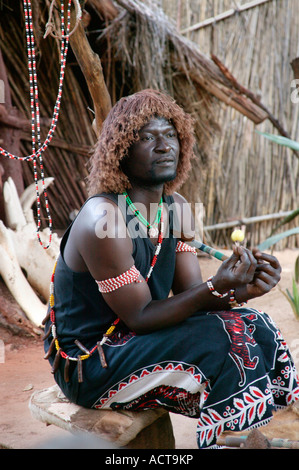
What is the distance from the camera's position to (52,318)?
2.08 metres

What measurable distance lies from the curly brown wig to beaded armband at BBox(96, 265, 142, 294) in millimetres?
348

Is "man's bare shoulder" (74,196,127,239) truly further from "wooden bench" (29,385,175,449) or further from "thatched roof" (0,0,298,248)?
"thatched roof" (0,0,298,248)

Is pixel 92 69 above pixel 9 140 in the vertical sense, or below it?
above

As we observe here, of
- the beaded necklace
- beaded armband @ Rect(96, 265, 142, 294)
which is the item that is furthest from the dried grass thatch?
beaded armband @ Rect(96, 265, 142, 294)

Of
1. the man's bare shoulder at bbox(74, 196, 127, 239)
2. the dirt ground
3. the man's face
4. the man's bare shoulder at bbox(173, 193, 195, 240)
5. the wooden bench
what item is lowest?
the dirt ground

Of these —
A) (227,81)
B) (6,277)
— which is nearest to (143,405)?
(6,277)

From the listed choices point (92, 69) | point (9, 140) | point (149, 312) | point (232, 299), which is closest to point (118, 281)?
point (149, 312)

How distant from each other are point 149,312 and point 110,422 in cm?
42

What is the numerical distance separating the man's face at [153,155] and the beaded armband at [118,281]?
1.23 feet

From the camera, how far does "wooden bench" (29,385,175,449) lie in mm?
1873

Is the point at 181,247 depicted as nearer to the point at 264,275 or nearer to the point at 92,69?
the point at 264,275

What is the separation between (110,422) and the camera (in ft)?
6.22

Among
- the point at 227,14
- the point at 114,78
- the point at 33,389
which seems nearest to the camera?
the point at 33,389

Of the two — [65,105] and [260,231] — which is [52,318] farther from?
[260,231]
